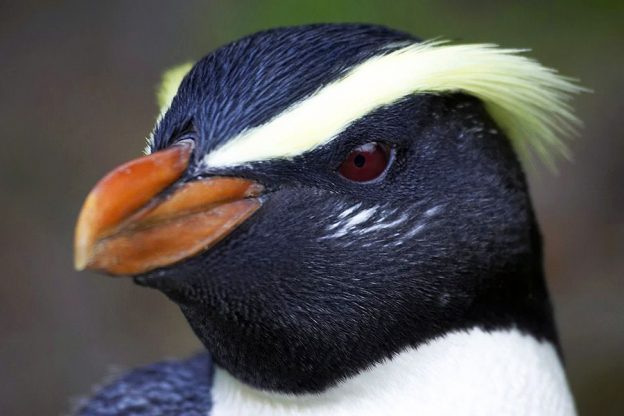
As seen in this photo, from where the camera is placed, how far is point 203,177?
1.17m

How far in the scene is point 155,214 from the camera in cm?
113

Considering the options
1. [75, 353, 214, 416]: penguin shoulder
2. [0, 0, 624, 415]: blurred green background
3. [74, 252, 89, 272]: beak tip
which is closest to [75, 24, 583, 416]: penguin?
[74, 252, 89, 272]: beak tip

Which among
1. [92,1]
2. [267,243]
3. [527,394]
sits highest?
[92,1]

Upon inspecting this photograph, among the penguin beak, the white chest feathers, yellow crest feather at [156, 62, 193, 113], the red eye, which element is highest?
yellow crest feather at [156, 62, 193, 113]

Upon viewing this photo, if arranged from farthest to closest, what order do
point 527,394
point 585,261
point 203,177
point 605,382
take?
point 585,261
point 605,382
point 527,394
point 203,177

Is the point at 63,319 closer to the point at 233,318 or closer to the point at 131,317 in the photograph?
the point at 131,317

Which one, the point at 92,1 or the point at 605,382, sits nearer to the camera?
the point at 605,382

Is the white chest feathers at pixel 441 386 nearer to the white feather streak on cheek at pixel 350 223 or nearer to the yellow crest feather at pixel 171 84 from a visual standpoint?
the white feather streak on cheek at pixel 350 223

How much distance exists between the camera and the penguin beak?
1107 mm

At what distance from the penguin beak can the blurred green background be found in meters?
2.07

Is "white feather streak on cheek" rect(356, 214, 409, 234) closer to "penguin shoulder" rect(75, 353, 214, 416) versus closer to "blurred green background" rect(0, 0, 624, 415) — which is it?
"penguin shoulder" rect(75, 353, 214, 416)

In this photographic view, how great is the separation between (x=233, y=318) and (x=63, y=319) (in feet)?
7.56

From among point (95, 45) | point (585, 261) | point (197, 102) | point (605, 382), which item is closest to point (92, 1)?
point (95, 45)

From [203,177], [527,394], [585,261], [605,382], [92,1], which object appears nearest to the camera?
[203,177]
